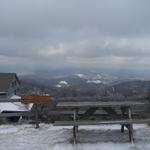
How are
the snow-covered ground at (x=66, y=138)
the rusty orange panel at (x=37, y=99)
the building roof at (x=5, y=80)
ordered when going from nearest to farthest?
the snow-covered ground at (x=66, y=138)
the rusty orange panel at (x=37, y=99)
the building roof at (x=5, y=80)

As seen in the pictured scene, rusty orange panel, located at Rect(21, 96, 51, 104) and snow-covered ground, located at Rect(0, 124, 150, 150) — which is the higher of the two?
rusty orange panel, located at Rect(21, 96, 51, 104)

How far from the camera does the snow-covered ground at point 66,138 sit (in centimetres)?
923

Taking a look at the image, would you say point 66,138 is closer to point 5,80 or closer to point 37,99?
point 37,99

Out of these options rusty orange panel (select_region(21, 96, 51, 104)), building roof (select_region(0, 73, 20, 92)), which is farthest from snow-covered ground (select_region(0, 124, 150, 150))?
building roof (select_region(0, 73, 20, 92))

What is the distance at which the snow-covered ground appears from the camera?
923 cm

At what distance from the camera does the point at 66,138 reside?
10141 mm

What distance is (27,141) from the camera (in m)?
9.93

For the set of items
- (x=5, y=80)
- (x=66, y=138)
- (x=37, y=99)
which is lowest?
(x=66, y=138)

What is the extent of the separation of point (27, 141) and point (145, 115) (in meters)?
4.55

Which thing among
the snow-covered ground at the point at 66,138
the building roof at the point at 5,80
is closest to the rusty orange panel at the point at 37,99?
the snow-covered ground at the point at 66,138

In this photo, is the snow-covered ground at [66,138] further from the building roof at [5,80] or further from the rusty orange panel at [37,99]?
the building roof at [5,80]

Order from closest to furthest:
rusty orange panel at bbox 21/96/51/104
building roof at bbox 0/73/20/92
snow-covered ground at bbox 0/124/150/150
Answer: snow-covered ground at bbox 0/124/150/150, rusty orange panel at bbox 21/96/51/104, building roof at bbox 0/73/20/92

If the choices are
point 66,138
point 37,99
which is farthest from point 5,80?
point 66,138

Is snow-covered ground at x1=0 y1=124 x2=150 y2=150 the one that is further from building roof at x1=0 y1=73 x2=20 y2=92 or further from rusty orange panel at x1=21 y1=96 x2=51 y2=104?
building roof at x1=0 y1=73 x2=20 y2=92
